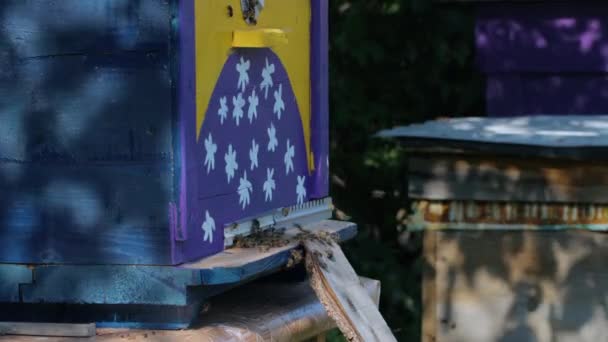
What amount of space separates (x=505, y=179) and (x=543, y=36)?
133cm

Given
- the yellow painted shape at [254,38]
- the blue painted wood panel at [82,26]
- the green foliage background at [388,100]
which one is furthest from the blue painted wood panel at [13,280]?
the green foliage background at [388,100]

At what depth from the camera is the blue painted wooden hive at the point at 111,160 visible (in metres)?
2.60

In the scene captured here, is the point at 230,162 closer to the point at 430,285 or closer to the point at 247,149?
the point at 247,149

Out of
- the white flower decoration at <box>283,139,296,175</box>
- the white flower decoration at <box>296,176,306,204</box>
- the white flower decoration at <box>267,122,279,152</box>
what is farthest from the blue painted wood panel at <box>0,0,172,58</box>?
the white flower decoration at <box>296,176,306,204</box>

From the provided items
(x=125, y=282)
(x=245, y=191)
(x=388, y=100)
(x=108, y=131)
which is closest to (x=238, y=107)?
(x=245, y=191)

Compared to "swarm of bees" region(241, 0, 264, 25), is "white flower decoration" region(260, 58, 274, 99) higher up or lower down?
lower down

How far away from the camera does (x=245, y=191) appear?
300cm

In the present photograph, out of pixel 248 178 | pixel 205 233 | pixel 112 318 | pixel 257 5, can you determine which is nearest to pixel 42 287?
pixel 112 318

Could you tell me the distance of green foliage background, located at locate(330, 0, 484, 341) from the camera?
7156 mm

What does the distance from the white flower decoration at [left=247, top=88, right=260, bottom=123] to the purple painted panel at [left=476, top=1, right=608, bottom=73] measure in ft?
12.9

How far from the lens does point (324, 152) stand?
350cm

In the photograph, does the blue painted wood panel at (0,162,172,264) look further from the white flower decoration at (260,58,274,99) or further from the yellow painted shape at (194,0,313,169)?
the white flower decoration at (260,58,274,99)

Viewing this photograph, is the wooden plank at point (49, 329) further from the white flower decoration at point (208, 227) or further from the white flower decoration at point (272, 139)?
the white flower decoration at point (272, 139)

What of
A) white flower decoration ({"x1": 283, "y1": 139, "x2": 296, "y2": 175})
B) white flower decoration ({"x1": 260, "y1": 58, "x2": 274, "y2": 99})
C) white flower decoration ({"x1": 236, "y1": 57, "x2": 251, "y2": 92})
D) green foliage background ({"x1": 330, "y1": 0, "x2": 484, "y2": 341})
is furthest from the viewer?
green foliage background ({"x1": 330, "y1": 0, "x2": 484, "y2": 341})
